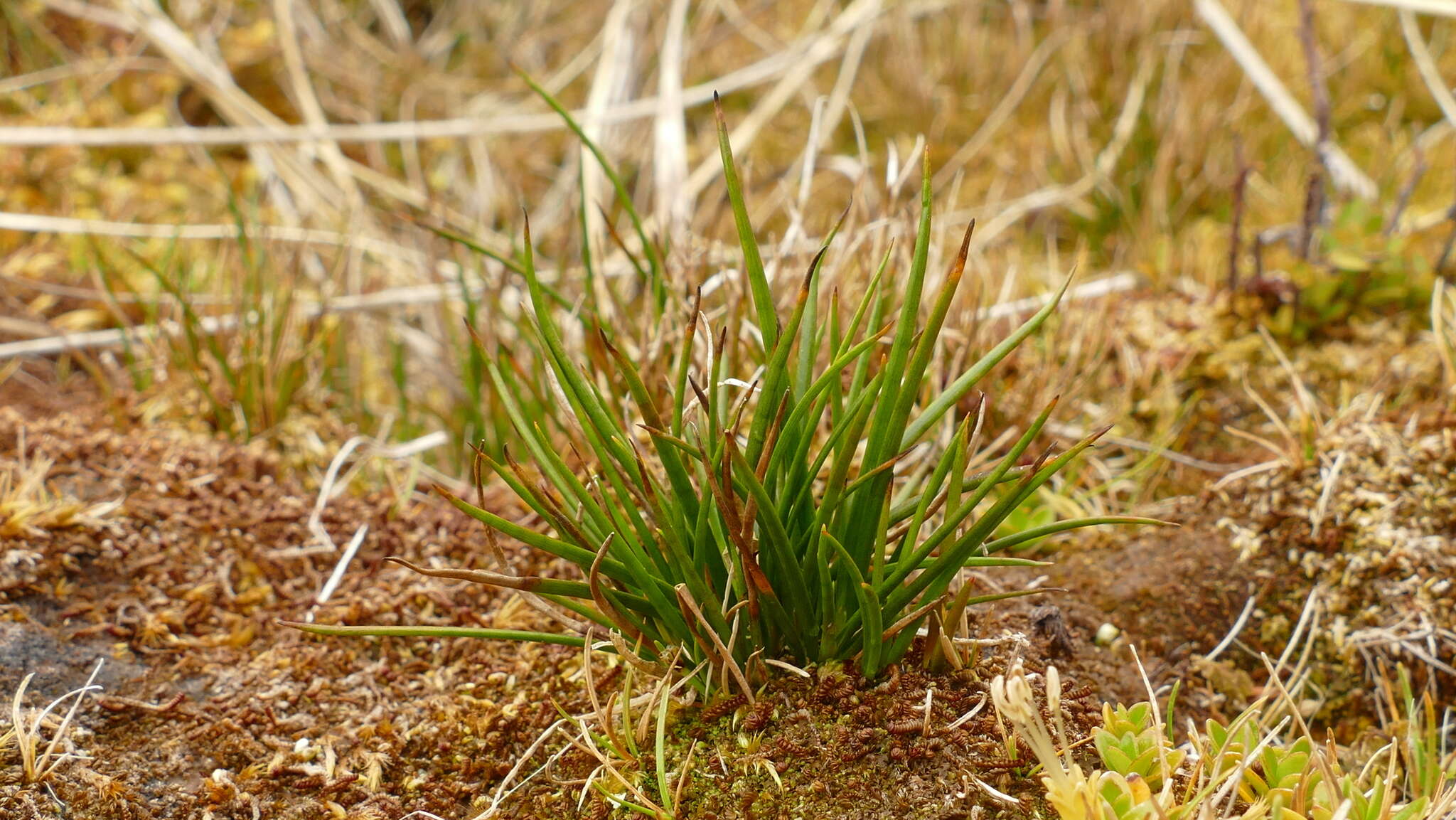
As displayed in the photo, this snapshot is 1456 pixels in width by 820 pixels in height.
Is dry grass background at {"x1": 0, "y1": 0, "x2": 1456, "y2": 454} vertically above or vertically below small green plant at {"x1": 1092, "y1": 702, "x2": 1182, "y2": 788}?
above

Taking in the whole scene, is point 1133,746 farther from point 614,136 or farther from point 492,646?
point 614,136

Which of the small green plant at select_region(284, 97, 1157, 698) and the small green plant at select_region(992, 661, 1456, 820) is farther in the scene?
the small green plant at select_region(284, 97, 1157, 698)

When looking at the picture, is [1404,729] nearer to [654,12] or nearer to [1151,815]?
[1151,815]

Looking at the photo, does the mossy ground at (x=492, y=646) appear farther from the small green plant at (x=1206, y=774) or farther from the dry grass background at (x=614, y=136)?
the dry grass background at (x=614, y=136)

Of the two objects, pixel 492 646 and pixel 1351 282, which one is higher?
pixel 1351 282

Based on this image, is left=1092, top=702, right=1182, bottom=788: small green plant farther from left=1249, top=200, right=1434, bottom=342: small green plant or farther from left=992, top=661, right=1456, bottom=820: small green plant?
left=1249, top=200, right=1434, bottom=342: small green plant

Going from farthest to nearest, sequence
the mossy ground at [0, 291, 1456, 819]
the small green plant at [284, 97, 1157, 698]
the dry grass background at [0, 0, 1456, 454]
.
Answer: the dry grass background at [0, 0, 1456, 454], the mossy ground at [0, 291, 1456, 819], the small green plant at [284, 97, 1157, 698]

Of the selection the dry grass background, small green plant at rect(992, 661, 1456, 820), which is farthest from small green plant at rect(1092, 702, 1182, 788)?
the dry grass background

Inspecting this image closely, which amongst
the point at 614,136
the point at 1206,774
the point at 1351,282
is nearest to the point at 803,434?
the point at 1206,774
